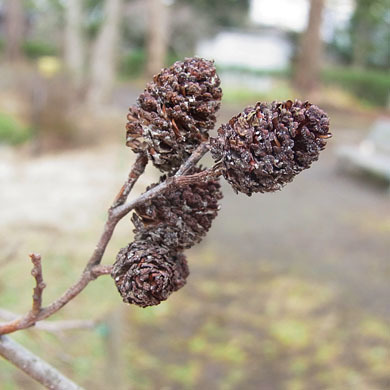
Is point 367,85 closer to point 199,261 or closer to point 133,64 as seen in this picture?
point 133,64

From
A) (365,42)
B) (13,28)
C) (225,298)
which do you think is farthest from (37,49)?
(225,298)

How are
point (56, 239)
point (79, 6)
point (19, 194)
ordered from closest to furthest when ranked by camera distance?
point (56, 239), point (19, 194), point (79, 6)

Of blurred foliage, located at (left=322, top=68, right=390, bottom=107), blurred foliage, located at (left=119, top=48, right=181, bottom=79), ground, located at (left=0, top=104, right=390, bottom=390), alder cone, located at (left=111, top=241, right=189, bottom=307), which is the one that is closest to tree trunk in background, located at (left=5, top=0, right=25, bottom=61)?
blurred foliage, located at (left=119, top=48, right=181, bottom=79)

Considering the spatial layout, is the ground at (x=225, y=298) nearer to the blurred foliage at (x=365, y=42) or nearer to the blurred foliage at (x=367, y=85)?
the blurred foliage at (x=367, y=85)

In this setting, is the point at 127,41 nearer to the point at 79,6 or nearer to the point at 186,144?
the point at 79,6

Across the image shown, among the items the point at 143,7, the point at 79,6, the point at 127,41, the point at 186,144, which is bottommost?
the point at 127,41

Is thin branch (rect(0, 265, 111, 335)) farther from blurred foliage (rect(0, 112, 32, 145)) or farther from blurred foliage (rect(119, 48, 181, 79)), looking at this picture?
blurred foliage (rect(119, 48, 181, 79))

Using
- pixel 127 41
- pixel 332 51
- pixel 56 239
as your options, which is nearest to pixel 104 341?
pixel 56 239
